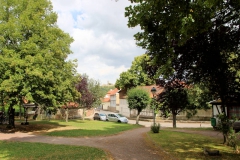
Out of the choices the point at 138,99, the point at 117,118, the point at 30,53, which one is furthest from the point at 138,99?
the point at 30,53

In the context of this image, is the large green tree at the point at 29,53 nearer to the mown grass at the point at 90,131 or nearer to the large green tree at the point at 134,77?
the mown grass at the point at 90,131

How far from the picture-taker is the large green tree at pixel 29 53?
1623 centimetres

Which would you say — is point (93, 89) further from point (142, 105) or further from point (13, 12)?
point (13, 12)

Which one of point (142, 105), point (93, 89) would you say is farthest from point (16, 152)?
point (93, 89)

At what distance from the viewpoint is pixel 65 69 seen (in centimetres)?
2242

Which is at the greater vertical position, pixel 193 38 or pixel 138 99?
pixel 193 38

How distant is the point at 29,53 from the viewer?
56.8 ft

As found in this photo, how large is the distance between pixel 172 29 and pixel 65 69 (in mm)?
17246

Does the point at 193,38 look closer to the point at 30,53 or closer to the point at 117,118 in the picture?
the point at 30,53

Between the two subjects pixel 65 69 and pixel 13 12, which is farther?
pixel 65 69

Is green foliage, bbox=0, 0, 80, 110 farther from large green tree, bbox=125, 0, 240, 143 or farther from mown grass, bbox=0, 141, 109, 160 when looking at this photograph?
large green tree, bbox=125, 0, 240, 143

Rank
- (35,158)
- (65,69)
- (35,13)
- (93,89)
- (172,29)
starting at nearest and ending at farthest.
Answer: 1. (172,29)
2. (35,158)
3. (35,13)
4. (65,69)
5. (93,89)

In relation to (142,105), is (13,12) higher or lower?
higher

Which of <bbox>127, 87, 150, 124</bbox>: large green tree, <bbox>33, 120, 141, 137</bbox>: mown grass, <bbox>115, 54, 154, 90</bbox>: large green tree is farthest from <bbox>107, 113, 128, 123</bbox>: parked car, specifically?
<bbox>115, 54, 154, 90</bbox>: large green tree
